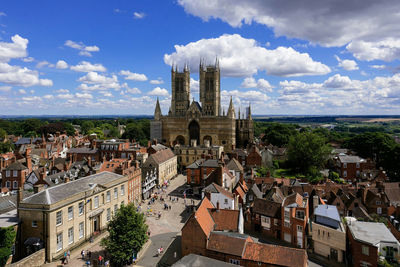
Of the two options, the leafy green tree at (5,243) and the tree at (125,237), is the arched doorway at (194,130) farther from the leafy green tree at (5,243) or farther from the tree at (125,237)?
the leafy green tree at (5,243)

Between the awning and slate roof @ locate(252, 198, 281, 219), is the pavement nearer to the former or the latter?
the awning

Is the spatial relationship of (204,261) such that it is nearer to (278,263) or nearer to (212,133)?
(278,263)

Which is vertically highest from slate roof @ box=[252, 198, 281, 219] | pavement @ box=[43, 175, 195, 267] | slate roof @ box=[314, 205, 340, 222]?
slate roof @ box=[314, 205, 340, 222]

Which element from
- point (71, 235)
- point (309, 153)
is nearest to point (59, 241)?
point (71, 235)

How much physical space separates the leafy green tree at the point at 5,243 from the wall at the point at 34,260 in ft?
5.08

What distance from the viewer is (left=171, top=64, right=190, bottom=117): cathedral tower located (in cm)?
9688

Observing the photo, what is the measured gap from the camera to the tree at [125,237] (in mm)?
24078

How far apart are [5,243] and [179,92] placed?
7890 cm

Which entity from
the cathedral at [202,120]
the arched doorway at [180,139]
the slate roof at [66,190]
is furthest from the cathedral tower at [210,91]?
the slate roof at [66,190]

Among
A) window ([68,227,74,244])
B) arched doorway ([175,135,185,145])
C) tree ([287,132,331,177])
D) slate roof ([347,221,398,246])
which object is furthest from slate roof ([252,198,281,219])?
arched doorway ([175,135,185,145])

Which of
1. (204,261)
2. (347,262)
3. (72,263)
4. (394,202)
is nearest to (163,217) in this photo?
(72,263)

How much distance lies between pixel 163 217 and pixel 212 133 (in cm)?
5358

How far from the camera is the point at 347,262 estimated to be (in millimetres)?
26656

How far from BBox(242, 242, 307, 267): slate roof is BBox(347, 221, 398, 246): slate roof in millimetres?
7855
